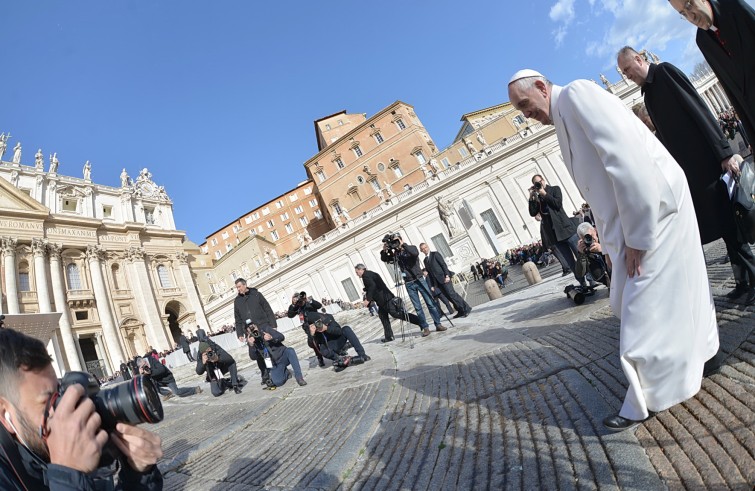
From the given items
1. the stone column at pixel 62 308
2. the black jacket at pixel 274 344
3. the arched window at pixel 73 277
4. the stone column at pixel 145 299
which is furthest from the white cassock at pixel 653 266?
the arched window at pixel 73 277

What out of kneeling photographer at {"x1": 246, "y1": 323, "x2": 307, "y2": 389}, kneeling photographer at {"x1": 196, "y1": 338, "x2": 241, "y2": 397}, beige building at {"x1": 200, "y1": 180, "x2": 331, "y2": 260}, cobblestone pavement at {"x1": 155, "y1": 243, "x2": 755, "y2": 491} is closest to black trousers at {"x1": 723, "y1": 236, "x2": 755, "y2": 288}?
cobblestone pavement at {"x1": 155, "y1": 243, "x2": 755, "y2": 491}

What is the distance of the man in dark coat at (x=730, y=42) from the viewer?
2.04 m

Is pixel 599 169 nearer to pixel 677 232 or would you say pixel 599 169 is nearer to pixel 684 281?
pixel 677 232

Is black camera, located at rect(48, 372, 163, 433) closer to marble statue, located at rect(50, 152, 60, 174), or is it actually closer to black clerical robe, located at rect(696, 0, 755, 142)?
black clerical robe, located at rect(696, 0, 755, 142)

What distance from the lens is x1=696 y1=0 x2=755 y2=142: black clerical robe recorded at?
2.03m

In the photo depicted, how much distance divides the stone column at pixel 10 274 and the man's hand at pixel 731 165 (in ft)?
124

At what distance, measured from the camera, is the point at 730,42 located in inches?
84.1

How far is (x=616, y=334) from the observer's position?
3.12m

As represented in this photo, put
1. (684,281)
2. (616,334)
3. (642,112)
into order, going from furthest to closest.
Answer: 1. (642,112)
2. (616,334)
3. (684,281)

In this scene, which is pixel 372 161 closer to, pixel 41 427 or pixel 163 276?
pixel 163 276

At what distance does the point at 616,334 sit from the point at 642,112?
8.10 feet

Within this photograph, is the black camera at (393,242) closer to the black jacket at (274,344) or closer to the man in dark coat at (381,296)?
the man in dark coat at (381,296)

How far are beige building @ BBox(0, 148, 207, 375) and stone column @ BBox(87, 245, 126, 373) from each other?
0.08 meters

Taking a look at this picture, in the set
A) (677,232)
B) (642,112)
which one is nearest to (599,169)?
(677,232)
